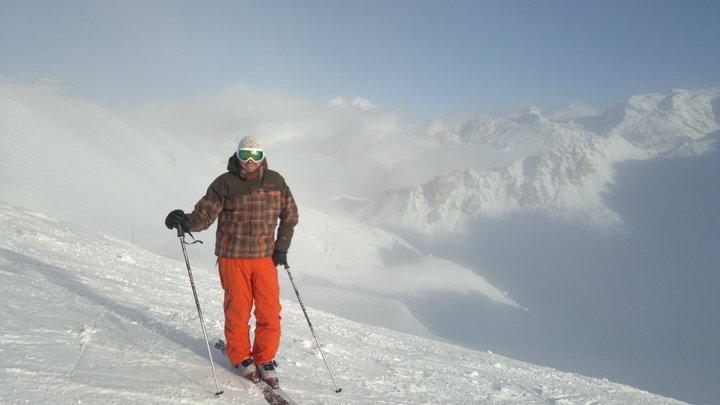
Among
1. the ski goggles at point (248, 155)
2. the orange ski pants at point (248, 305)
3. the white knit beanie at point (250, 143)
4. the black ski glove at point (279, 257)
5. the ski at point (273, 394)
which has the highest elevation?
the white knit beanie at point (250, 143)

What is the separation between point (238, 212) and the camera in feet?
15.4

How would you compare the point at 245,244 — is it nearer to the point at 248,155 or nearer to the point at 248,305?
the point at 248,305

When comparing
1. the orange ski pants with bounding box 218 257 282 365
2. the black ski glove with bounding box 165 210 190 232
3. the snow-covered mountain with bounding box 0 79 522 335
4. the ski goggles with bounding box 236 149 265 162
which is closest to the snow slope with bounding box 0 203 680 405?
the orange ski pants with bounding box 218 257 282 365

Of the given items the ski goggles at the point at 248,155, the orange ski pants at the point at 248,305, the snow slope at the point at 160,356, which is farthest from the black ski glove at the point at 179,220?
the snow slope at the point at 160,356

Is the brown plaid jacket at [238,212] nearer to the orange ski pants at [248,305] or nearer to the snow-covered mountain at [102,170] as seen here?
the orange ski pants at [248,305]

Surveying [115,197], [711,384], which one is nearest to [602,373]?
[711,384]

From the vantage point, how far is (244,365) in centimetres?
470

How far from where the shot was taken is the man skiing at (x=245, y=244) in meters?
4.66

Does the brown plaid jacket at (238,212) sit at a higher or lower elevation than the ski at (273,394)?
higher

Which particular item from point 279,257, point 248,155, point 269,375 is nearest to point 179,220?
point 248,155

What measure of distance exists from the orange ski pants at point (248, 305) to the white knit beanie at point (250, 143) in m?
1.23

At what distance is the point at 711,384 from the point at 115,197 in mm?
196697

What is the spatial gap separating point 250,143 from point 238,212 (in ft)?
2.52

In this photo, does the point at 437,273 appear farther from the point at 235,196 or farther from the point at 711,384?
the point at 235,196
